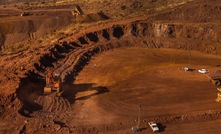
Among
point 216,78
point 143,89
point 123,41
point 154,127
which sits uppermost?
point 123,41

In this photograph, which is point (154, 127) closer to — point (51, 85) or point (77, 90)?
point (77, 90)

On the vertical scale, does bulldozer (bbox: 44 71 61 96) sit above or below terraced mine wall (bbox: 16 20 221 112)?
below

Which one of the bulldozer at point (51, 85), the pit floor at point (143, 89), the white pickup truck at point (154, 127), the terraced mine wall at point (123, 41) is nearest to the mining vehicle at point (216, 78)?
the pit floor at point (143, 89)

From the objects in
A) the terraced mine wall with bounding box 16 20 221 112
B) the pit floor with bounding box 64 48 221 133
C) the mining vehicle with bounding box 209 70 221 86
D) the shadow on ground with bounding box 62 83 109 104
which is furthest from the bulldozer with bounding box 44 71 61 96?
the mining vehicle with bounding box 209 70 221 86

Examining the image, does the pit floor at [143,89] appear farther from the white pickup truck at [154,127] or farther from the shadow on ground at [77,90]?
the white pickup truck at [154,127]

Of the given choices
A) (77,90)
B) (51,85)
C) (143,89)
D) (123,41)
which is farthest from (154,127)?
(123,41)

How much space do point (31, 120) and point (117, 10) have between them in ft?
178

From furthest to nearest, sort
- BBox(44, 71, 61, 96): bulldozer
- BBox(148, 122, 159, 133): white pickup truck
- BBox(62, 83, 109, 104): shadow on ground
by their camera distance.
Result: BBox(62, 83, 109, 104): shadow on ground, BBox(44, 71, 61, 96): bulldozer, BBox(148, 122, 159, 133): white pickup truck

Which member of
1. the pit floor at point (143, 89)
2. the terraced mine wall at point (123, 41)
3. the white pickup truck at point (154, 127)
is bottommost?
the white pickup truck at point (154, 127)

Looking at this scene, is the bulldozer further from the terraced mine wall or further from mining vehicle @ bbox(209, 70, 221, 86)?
mining vehicle @ bbox(209, 70, 221, 86)

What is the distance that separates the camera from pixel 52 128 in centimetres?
3050

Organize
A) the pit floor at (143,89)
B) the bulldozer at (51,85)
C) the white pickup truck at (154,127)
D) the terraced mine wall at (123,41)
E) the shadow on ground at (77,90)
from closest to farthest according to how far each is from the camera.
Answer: the white pickup truck at (154,127), the pit floor at (143,89), the bulldozer at (51,85), the shadow on ground at (77,90), the terraced mine wall at (123,41)

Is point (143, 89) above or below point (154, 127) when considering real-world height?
above

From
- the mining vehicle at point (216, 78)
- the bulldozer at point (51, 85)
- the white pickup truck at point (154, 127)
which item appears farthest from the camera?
the mining vehicle at point (216, 78)
